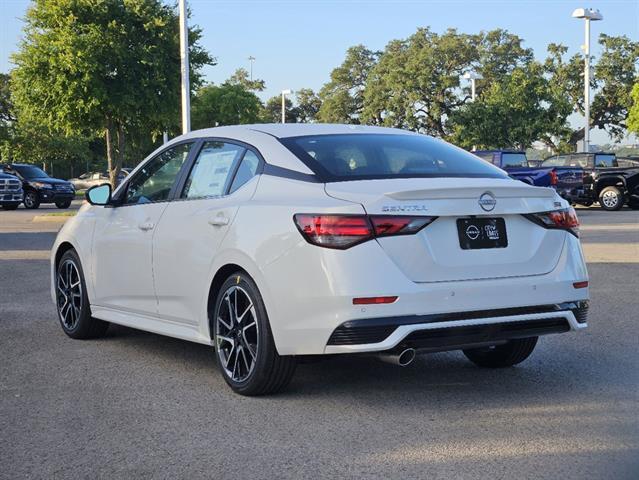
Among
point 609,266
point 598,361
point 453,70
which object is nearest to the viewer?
point 598,361

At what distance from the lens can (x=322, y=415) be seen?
5.07 metres

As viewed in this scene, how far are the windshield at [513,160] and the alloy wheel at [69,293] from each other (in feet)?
68.6

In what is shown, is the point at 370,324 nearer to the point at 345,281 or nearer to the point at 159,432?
the point at 345,281

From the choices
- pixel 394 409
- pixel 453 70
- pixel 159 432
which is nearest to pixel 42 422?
pixel 159 432

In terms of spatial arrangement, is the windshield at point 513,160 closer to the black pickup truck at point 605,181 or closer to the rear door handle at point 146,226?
the black pickup truck at point 605,181

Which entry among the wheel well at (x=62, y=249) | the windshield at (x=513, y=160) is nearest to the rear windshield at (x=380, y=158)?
the wheel well at (x=62, y=249)

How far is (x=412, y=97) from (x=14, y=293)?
6316cm

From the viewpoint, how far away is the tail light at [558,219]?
210 inches

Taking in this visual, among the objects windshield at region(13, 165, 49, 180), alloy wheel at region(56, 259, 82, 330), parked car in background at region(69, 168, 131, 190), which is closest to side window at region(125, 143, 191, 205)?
alloy wheel at region(56, 259, 82, 330)

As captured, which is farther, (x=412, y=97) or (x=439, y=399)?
(x=412, y=97)

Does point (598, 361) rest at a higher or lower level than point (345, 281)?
lower

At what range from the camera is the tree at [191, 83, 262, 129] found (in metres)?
69.6

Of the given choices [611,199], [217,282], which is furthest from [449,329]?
[611,199]

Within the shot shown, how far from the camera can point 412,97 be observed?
71562mm
